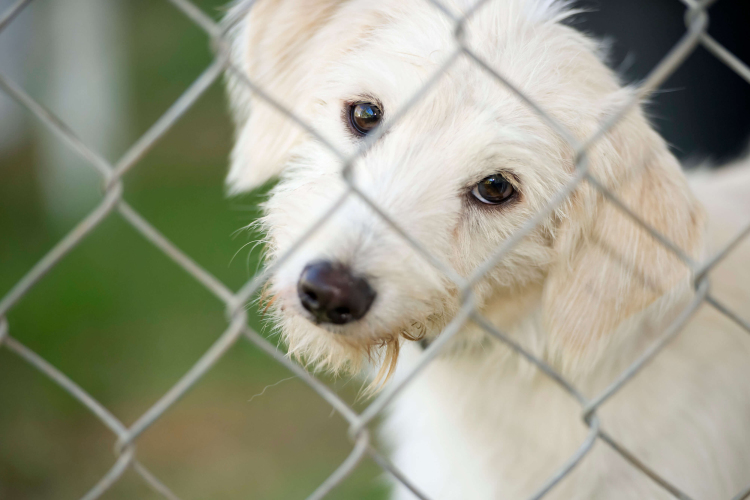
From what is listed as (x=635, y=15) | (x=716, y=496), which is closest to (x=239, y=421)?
(x=716, y=496)

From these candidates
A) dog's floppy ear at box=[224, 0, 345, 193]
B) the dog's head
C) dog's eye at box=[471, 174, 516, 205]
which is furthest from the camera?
dog's floppy ear at box=[224, 0, 345, 193]

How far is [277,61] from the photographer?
1.58m

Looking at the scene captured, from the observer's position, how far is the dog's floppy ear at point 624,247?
131 cm

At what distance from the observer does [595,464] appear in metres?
1.45

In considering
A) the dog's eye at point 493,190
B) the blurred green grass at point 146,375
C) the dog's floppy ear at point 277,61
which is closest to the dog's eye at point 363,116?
the dog's floppy ear at point 277,61

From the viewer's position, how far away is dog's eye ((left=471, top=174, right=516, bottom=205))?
1.31m

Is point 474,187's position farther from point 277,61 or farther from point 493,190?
point 277,61

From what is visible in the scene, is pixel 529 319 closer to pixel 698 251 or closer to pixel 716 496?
pixel 698 251

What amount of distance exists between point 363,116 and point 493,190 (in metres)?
0.35

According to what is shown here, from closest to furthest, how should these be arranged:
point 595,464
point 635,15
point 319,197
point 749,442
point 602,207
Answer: point 319,197 < point 602,207 < point 595,464 < point 749,442 < point 635,15

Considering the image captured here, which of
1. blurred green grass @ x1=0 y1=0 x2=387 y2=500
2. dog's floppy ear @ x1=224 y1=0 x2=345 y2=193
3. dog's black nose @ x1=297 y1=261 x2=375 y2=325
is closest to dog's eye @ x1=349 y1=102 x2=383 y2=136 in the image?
dog's floppy ear @ x1=224 y1=0 x2=345 y2=193

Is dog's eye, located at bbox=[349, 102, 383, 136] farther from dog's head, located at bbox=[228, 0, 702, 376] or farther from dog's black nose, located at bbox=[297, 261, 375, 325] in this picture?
dog's black nose, located at bbox=[297, 261, 375, 325]

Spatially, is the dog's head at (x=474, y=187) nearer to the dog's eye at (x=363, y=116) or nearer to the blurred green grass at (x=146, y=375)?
the dog's eye at (x=363, y=116)

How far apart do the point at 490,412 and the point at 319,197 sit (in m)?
0.74
